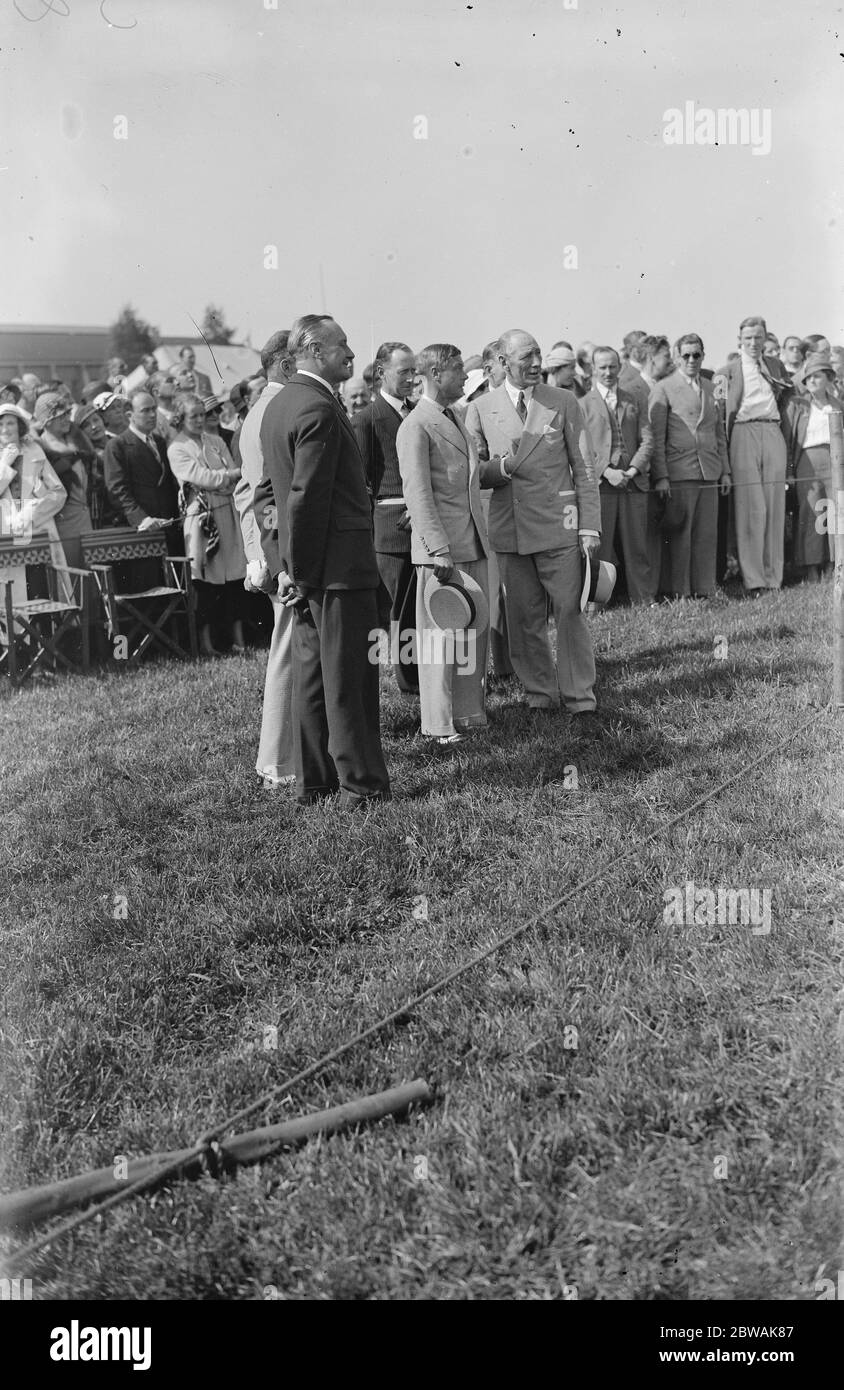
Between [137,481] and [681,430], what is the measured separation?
4.83 meters

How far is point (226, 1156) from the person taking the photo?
356 cm

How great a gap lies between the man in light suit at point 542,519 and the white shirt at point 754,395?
5.19m

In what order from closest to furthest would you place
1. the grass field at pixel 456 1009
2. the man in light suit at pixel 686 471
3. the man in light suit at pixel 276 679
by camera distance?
the grass field at pixel 456 1009
the man in light suit at pixel 276 679
the man in light suit at pixel 686 471

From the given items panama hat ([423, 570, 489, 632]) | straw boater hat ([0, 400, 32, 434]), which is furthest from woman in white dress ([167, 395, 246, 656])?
panama hat ([423, 570, 489, 632])

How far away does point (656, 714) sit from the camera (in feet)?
25.0

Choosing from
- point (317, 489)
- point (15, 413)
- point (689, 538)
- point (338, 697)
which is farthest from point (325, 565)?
point (689, 538)

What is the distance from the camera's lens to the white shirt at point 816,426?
13.2 metres

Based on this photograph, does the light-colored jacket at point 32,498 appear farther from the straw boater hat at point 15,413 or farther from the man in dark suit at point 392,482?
the man in dark suit at point 392,482

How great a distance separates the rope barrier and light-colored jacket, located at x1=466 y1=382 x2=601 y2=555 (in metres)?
2.31

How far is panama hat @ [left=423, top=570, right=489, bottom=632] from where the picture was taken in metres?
7.50

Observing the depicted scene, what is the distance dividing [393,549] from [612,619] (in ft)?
9.29

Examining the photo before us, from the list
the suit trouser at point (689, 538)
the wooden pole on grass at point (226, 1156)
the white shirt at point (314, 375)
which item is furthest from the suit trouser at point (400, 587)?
the wooden pole on grass at point (226, 1156)
